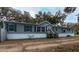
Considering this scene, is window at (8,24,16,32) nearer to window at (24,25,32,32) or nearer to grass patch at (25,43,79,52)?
window at (24,25,32,32)

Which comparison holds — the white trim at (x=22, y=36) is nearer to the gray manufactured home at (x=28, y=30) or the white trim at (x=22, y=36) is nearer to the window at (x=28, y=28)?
the gray manufactured home at (x=28, y=30)

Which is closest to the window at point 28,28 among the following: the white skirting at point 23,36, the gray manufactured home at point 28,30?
the gray manufactured home at point 28,30

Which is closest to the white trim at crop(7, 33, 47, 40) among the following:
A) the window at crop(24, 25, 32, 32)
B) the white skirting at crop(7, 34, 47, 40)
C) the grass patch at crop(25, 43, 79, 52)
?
the white skirting at crop(7, 34, 47, 40)

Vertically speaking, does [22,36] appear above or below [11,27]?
below

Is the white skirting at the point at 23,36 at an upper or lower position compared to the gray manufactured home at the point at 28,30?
lower

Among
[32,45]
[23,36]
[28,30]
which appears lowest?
[32,45]

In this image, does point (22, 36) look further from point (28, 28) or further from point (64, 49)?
point (64, 49)

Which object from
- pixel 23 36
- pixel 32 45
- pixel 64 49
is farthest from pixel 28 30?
pixel 64 49
